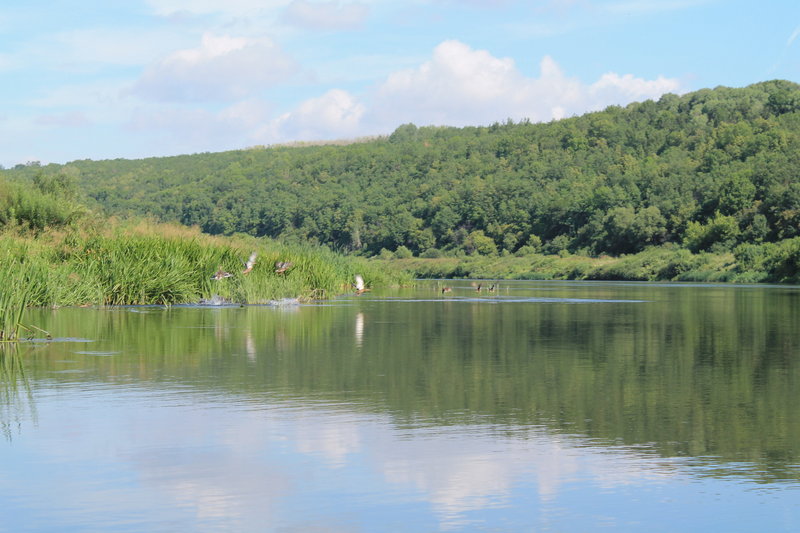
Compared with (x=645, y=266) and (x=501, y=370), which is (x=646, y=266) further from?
(x=501, y=370)

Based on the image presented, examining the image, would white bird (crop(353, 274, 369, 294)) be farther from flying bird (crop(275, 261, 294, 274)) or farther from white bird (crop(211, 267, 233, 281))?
white bird (crop(211, 267, 233, 281))

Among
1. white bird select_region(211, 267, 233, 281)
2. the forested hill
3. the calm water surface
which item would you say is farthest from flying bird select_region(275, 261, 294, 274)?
the forested hill

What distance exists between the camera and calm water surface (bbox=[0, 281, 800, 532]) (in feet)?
21.0

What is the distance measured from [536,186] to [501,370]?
115 metres

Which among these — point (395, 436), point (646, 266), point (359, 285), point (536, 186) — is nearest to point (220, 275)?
point (359, 285)

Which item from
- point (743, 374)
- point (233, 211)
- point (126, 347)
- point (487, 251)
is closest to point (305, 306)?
point (126, 347)

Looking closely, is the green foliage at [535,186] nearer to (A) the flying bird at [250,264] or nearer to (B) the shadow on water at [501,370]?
(A) the flying bird at [250,264]

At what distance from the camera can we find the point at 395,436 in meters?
8.70

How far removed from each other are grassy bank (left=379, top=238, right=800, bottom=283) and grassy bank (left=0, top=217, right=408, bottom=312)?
3773 cm

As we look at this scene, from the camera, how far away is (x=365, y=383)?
12109 mm

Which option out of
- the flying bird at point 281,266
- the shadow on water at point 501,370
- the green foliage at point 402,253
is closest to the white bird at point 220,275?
the flying bird at point 281,266

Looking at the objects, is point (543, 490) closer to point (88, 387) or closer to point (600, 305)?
point (88, 387)

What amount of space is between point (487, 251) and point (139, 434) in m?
108

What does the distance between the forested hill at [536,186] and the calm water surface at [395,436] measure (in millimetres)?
75659
